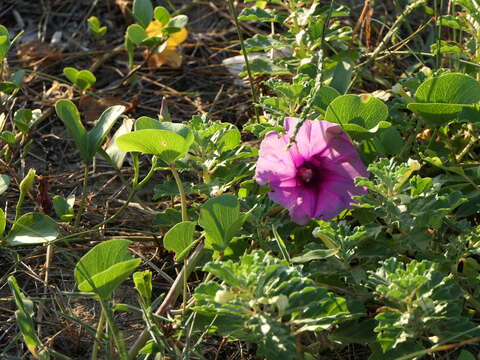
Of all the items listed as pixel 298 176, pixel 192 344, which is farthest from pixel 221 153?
pixel 192 344

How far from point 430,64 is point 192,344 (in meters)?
1.26

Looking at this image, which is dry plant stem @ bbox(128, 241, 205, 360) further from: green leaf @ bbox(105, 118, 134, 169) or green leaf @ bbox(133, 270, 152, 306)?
green leaf @ bbox(105, 118, 134, 169)

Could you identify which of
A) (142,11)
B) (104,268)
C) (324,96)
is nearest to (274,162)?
(324,96)

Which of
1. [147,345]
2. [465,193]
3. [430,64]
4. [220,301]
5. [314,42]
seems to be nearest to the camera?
[220,301]

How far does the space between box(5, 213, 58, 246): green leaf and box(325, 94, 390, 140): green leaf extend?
66 cm

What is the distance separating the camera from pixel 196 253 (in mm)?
Result: 1620

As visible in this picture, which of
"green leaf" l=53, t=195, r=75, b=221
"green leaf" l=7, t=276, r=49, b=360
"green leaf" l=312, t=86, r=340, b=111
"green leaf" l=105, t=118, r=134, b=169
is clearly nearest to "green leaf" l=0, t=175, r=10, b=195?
"green leaf" l=53, t=195, r=75, b=221

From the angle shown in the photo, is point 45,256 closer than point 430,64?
Yes

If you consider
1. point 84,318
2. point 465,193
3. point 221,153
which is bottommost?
point 84,318

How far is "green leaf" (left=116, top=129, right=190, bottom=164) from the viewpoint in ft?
4.77

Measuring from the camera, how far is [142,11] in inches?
93.4

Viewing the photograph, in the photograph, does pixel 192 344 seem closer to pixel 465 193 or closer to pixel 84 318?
pixel 84 318

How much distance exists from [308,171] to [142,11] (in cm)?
97

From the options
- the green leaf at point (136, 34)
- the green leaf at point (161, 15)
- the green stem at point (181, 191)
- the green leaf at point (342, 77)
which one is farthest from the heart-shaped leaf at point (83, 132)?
the green leaf at point (161, 15)
